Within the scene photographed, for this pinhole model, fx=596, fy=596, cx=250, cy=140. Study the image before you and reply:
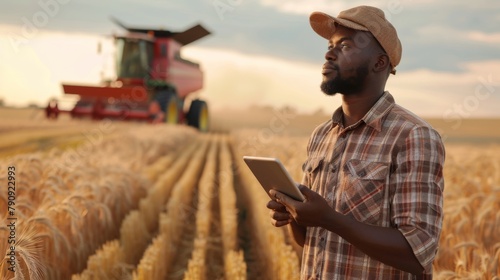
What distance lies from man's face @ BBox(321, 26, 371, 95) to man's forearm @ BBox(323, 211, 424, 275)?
49 cm

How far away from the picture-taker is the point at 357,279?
214 centimetres

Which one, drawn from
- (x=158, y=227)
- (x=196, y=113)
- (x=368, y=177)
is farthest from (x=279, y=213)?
(x=196, y=113)

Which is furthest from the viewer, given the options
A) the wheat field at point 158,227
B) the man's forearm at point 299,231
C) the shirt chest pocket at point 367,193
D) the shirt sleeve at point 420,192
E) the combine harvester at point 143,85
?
the combine harvester at point 143,85

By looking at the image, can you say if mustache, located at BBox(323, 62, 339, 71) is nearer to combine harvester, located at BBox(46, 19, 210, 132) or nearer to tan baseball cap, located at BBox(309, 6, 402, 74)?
tan baseball cap, located at BBox(309, 6, 402, 74)

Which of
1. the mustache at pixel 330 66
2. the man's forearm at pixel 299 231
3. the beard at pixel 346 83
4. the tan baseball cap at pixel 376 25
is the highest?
the tan baseball cap at pixel 376 25

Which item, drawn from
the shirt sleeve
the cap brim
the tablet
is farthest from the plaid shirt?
the cap brim

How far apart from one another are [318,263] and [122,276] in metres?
3.17

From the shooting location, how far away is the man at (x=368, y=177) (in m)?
1.99

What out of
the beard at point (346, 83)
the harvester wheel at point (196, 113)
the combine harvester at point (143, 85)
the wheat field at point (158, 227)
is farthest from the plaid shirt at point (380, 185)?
the harvester wheel at point (196, 113)

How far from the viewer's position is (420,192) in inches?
77.9

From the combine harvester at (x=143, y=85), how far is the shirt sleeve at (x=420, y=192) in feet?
52.4

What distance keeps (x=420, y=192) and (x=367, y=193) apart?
208mm

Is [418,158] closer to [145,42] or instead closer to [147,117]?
[147,117]

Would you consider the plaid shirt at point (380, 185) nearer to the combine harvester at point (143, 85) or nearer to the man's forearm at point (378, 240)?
the man's forearm at point (378, 240)
